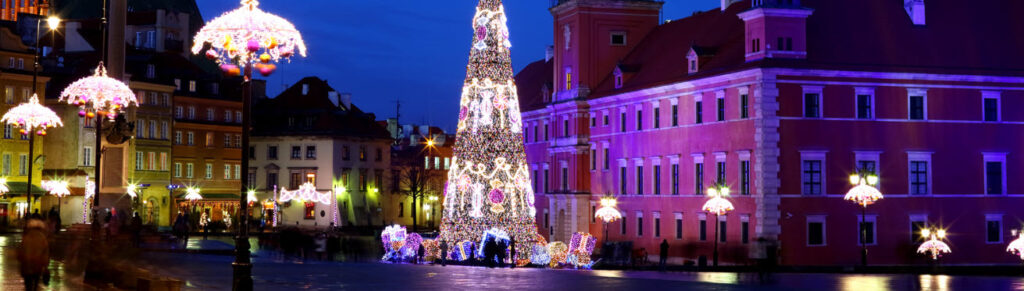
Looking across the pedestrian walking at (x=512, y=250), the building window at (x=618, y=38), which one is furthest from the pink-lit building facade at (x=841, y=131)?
the pedestrian walking at (x=512, y=250)

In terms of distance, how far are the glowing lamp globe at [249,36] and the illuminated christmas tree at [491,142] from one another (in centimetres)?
2589

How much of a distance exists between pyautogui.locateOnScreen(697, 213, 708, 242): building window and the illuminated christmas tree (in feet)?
50.8

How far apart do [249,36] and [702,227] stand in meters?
43.4

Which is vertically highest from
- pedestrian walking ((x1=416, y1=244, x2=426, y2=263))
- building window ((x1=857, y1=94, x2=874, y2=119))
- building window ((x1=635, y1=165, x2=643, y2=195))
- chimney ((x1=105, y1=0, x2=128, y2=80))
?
building window ((x1=857, y1=94, x2=874, y2=119))

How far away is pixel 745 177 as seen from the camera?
6016 centimetres

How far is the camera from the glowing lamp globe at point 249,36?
74.3ft

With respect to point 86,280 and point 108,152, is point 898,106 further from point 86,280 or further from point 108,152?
point 86,280

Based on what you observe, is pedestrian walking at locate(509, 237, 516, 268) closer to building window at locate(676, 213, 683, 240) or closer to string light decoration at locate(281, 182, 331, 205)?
building window at locate(676, 213, 683, 240)

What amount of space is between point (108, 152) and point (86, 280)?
8.13 m

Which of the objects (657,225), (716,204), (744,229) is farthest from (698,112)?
(716,204)

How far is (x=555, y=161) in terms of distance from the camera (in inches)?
3317

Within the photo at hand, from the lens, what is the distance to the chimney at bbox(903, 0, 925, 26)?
63.4 metres

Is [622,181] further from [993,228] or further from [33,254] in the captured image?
[33,254]

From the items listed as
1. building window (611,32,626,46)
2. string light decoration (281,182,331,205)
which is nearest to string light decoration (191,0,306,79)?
building window (611,32,626,46)
